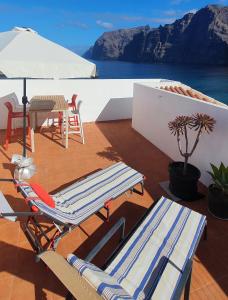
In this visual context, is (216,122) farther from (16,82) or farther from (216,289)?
(16,82)

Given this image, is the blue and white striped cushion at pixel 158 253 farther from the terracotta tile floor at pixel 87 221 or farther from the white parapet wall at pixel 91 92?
the white parapet wall at pixel 91 92

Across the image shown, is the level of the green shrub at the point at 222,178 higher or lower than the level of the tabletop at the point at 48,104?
lower

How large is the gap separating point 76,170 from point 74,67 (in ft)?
7.48

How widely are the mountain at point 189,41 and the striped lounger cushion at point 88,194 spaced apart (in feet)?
307

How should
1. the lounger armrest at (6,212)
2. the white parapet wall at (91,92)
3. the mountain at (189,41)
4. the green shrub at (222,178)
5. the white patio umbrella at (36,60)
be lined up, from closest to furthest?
the lounger armrest at (6,212) < the green shrub at (222,178) < the white patio umbrella at (36,60) < the white parapet wall at (91,92) < the mountain at (189,41)

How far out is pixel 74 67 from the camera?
4254mm

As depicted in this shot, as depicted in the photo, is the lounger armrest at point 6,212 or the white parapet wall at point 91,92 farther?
the white parapet wall at point 91,92

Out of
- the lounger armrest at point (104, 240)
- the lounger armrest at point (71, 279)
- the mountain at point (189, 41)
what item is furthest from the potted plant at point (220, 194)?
the mountain at point (189, 41)

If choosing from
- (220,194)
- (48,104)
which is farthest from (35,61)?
(220,194)

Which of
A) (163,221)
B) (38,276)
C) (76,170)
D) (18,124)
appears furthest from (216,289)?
(18,124)

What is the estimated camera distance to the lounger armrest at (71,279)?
60.3 inches

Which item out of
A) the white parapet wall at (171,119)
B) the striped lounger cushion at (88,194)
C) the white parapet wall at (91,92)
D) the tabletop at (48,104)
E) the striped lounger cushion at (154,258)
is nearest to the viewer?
the striped lounger cushion at (154,258)

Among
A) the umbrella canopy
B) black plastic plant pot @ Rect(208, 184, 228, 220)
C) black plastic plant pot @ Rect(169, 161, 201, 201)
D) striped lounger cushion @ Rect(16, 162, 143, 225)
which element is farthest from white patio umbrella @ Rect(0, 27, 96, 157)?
black plastic plant pot @ Rect(208, 184, 228, 220)

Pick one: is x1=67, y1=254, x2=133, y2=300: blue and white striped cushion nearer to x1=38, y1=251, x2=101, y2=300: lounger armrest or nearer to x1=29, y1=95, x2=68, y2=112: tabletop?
x1=38, y1=251, x2=101, y2=300: lounger armrest
